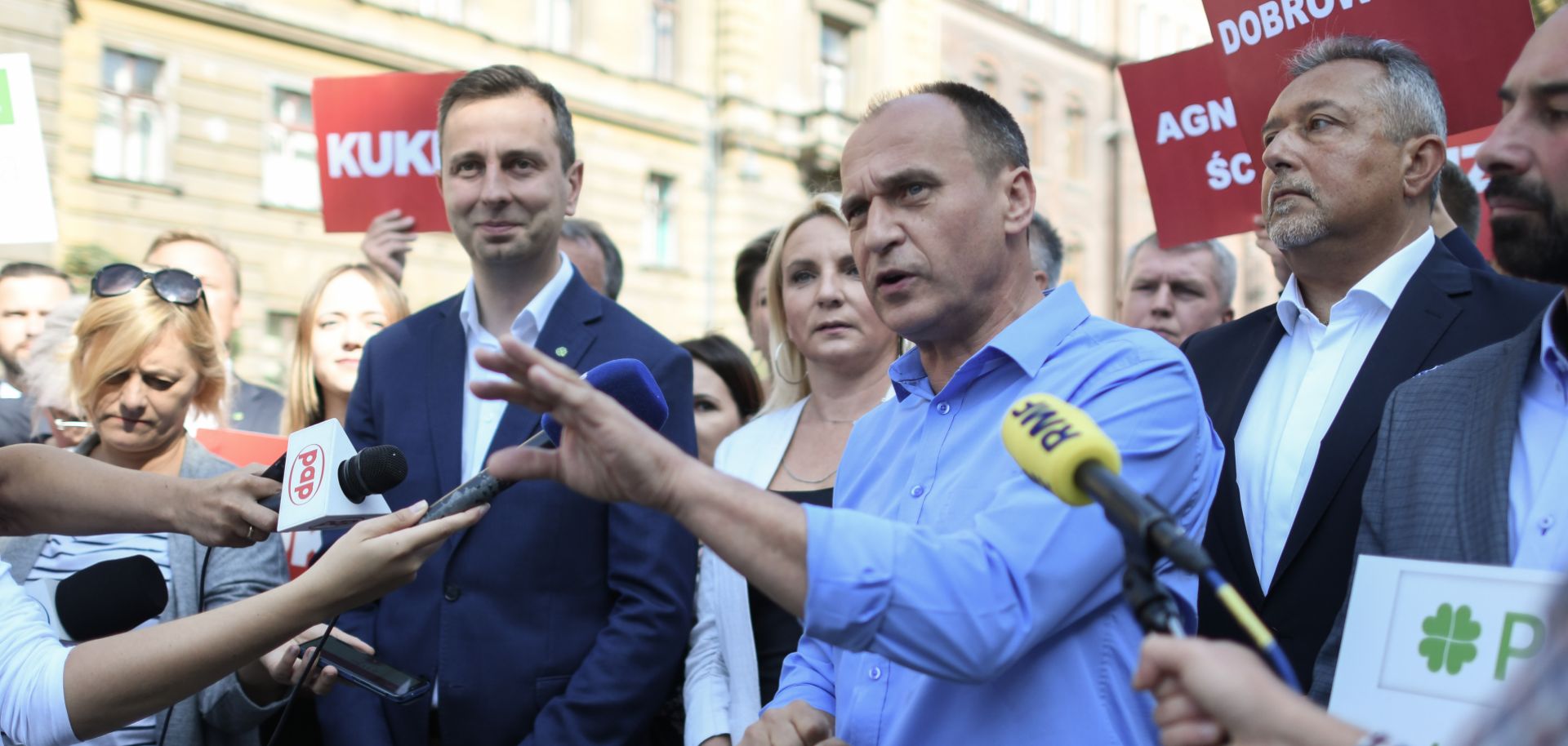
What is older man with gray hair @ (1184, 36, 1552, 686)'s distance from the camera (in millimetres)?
2574

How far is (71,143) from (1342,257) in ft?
50.9

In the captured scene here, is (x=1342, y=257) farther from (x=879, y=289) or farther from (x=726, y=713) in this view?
(x=726, y=713)

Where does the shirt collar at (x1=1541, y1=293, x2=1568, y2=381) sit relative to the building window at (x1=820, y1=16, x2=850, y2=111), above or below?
below

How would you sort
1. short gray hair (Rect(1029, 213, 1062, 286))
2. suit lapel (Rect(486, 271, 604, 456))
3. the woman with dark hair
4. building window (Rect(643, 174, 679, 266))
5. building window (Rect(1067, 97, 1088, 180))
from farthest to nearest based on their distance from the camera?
building window (Rect(1067, 97, 1088, 180)), building window (Rect(643, 174, 679, 266)), the woman with dark hair, short gray hair (Rect(1029, 213, 1062, 286)), suit lapel (Rect(486, 271, 604, 456))

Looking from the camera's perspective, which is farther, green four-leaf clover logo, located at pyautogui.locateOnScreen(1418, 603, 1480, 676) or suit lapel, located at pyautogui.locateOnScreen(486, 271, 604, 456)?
suit lapel, located at pyautogui.locateOnScreen(486, 271, 604, 456)

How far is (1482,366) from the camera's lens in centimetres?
210

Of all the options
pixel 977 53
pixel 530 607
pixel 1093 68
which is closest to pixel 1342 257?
pixel 530 607

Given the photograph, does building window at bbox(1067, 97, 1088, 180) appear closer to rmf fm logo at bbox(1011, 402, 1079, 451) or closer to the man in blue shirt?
the man in blue shirt

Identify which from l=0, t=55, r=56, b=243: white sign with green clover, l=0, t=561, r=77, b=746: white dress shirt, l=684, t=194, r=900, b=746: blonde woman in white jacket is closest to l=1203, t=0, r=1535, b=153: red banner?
l=684, t=194, r=900, b=746: blonde woman in white jacket

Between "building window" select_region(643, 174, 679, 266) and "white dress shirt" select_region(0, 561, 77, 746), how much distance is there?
19785 millimetres

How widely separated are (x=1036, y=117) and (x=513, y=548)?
2843cm

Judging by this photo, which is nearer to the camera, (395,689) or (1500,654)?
(1500,654)

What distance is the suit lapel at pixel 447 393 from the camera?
316 centimetres

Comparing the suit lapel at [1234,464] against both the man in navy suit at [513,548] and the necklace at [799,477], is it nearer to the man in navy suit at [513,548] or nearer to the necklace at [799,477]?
the necklace at [799,477]
